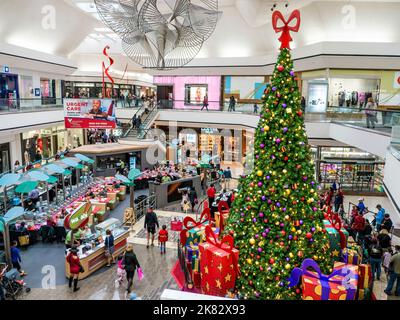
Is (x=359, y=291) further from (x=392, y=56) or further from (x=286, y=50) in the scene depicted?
(x=392, y=56)

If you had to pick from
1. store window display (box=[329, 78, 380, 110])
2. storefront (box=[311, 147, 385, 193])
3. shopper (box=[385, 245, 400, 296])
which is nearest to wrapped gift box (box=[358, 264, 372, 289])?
shopper (box=[385, 245, 400, 296])

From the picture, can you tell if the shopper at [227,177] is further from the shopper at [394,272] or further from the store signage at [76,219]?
the shopper at [394,272]

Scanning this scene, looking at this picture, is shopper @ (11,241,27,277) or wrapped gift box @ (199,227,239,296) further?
shopper @ (11,241,27,277)

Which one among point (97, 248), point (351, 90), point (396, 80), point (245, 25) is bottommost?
point (97, 248)

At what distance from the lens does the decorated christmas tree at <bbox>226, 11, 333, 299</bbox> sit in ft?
20.2

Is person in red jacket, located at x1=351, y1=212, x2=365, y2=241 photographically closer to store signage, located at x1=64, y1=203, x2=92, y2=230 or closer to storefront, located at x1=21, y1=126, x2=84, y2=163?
store signage, located at x1=64, y1=203, x2=92, y2=230

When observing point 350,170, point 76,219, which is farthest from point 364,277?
point 350,170

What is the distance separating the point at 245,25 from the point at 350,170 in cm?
1268

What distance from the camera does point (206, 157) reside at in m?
20.3

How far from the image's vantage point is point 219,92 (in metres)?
29.0

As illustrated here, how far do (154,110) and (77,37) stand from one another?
7.84m

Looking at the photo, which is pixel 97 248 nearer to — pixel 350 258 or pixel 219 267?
pixel 219 267

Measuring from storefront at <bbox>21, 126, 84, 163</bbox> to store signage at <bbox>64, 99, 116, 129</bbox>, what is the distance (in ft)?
21.1
